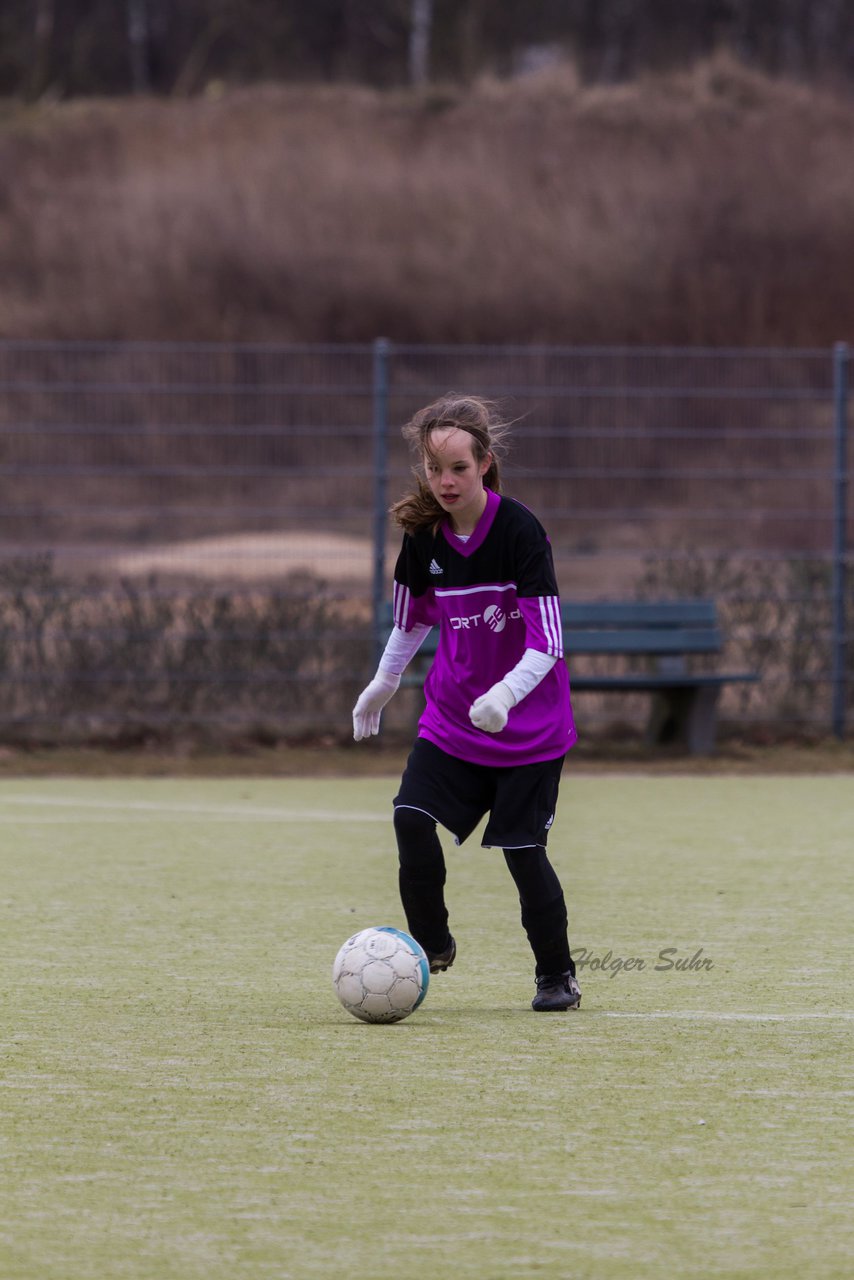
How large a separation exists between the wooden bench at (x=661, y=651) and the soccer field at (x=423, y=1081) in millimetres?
4320

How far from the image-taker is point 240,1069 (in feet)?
16.0

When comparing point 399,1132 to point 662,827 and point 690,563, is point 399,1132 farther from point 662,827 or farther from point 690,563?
point 690,563

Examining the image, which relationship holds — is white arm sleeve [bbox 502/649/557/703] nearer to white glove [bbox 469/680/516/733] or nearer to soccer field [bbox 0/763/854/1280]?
white glove [bbox 469/680/516/733]

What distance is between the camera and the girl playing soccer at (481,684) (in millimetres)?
5500

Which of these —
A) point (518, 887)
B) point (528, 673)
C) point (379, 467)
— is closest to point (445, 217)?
point (379, 467)

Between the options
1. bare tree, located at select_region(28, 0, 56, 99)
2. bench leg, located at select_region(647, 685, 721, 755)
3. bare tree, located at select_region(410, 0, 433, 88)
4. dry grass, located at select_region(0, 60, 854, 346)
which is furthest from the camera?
bare tree, located at select_region(410, 0, 433, 88)

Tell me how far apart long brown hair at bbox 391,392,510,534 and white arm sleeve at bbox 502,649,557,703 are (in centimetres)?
47

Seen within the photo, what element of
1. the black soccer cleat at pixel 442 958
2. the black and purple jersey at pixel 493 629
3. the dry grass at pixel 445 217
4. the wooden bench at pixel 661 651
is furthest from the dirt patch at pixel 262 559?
the dry grass at pixel 445 217

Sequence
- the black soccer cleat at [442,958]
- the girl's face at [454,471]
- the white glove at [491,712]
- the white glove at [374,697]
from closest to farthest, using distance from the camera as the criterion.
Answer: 1. the white glove at [491,712]
2. the girl's face at [454,471]
3. the black soccer cleat at [442,958]
4. the white glove at [374,697]

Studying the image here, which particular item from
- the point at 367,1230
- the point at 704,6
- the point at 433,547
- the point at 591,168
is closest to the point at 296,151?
the point at 591,168

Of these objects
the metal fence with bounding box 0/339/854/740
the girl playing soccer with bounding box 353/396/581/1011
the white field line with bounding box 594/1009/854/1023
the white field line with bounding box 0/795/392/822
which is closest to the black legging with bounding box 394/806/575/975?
the girl playing soccer with bounding box 353/396/581/1011

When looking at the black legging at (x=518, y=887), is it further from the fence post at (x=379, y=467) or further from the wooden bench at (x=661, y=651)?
the fence post at (x=379, y=467)

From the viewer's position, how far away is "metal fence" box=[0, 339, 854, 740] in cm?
1380

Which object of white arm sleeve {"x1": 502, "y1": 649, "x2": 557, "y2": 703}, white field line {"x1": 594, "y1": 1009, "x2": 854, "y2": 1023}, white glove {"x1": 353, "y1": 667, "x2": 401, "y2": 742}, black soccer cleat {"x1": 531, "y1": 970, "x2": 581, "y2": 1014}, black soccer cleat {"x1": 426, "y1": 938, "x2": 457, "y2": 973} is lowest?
white field line {"x1": 594, "y1": 1009, "x2": 854, "y2": 1023}
